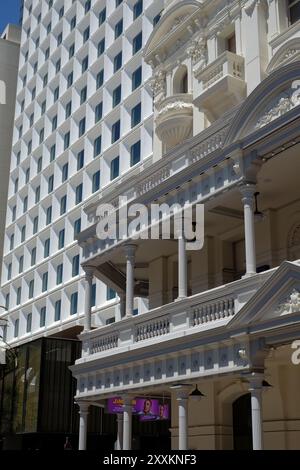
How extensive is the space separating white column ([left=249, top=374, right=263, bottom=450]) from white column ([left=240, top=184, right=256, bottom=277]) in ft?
8.51

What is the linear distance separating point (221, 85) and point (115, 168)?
1592 cm

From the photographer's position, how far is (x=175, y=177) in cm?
1980

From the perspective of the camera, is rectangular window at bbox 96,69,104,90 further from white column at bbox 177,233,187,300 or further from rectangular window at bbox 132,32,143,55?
white column at bbox 177,233,187,300

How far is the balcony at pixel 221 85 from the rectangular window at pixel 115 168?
13.7 m

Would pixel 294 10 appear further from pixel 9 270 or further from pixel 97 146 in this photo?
pixel 9 270

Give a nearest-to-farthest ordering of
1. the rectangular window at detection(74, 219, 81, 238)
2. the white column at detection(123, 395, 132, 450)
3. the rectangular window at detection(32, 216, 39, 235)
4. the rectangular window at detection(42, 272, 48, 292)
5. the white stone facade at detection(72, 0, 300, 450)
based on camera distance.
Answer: the white stone facade at detection(72, 0, 300, 450)
the white column at detection(123, 395, 132, 450)
the rectangular window at detection(74, 219, 81, 238)
the rectangular window at detection(42, 272, 48, 292)
the rectangular window at detection(32, 216, 39, 235)

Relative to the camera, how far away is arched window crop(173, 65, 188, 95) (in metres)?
26.8

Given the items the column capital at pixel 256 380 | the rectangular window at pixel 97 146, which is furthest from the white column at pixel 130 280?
the rectangular window at pixel 97 146

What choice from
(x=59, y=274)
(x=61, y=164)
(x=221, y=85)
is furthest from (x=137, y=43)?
(x=221, y=85)

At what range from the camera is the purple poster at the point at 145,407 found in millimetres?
22703

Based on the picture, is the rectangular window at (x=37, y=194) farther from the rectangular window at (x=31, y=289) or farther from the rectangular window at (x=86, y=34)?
the rectangular window at (x=86, y=34)

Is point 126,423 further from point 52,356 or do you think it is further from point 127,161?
point 127,161

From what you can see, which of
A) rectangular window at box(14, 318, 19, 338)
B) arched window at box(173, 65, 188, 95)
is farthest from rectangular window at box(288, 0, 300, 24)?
rectangular window at box(14, 318, 19, 338)

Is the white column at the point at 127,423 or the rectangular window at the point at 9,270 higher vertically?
the rectangular window at the point at 9,270
